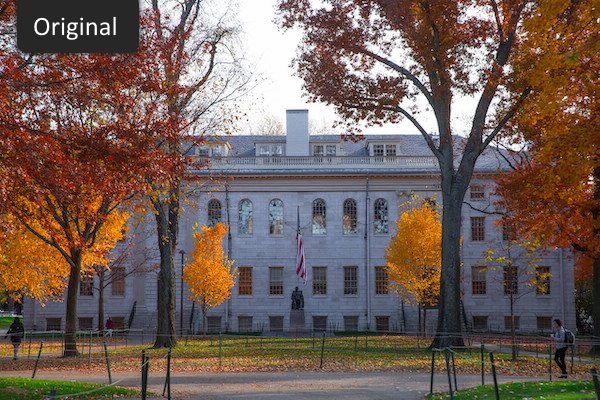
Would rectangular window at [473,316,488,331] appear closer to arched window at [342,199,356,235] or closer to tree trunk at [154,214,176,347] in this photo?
arched window at [342,199,356,235]

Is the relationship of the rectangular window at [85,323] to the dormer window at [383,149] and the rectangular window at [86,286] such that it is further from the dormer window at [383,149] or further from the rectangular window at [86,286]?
the dormer window at [383,149]

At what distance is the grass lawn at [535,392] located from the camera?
1068 centimetres

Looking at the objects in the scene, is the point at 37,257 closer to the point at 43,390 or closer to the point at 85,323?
the point at 85,323

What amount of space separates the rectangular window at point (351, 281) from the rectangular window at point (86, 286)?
55.3 ft

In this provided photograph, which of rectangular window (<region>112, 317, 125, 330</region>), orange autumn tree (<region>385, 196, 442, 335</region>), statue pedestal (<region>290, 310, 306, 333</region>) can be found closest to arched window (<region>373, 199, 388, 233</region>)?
orange autumn tree (<region>385, 196, 442, 335</region>)

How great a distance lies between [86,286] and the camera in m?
40.1

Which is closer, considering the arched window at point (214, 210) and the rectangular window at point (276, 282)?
the rectangular window at point (276, 282)

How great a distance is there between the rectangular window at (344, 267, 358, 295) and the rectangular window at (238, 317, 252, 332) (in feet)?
21.8

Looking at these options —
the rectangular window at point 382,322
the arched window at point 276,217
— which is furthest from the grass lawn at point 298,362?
the arched window at point 276,217

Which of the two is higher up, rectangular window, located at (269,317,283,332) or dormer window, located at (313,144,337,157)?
dormer window, located at (313,144,337,157)

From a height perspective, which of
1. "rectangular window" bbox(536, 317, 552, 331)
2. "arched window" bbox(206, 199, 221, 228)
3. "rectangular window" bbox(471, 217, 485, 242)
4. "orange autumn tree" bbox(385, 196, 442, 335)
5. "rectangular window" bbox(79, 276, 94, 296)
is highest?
"arched window" bbox(206, 199, 221, 228)

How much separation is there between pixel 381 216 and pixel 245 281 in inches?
399

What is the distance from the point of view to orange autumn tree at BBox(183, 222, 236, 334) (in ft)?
112

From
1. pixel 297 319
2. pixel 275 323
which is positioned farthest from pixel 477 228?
pixel 275 323
